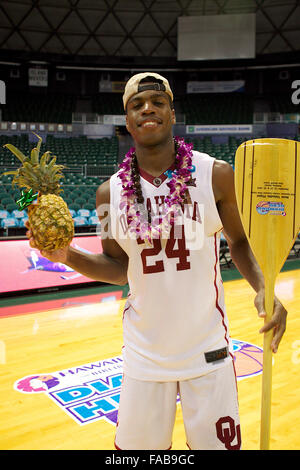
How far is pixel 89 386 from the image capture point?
3031mm

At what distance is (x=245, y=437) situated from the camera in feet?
7.91

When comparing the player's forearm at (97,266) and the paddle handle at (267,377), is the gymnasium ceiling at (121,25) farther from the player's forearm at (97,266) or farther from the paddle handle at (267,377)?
the paddle handle at (267,377)

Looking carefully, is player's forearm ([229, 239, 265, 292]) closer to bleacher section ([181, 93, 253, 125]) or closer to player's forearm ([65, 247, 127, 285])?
player's forearm ([65, 247, 127, 285])

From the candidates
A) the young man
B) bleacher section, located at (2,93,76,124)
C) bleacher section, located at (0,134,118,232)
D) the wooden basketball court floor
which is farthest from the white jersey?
bleacher section, located at (2,93,76,124)

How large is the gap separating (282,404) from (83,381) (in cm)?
142

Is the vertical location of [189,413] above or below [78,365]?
above

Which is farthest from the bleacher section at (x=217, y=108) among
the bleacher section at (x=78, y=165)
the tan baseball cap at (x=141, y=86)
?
the tan baseball cap at (x=141, y=86)

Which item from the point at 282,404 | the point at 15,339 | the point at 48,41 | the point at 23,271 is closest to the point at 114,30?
the point at 48,41

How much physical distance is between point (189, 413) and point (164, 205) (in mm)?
697

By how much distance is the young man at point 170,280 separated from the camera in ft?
4.44

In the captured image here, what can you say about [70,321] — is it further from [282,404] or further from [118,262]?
[118,262]

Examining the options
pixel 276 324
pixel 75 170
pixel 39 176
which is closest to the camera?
pixel 276 324

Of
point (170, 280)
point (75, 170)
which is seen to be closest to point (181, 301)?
point (170, 280)

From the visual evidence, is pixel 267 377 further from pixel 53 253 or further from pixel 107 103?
pixel 107 103
